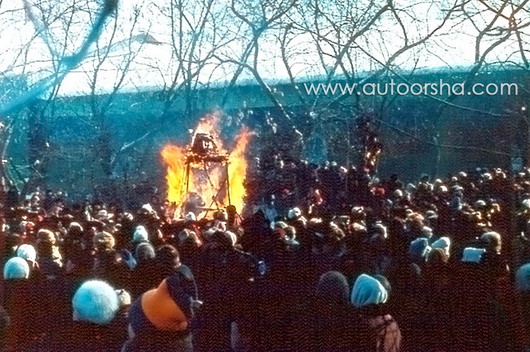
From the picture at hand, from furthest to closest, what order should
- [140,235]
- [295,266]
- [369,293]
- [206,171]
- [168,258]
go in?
[206,171], [140,235], [295,266], [168,258], [369,293]

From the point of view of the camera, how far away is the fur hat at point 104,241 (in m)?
4.09

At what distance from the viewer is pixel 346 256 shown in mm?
3963

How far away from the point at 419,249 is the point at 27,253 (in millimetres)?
1846

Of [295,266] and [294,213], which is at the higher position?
[294,213]

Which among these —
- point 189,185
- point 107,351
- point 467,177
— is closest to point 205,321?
point 107,351

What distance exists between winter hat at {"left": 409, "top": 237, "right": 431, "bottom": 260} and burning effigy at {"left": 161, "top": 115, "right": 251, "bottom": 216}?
1.05 m

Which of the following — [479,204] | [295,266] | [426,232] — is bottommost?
[295,266]

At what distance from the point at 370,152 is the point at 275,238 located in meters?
0.77

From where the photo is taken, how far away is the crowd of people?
10.6ft

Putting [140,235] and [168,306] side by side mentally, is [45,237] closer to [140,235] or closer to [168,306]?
[140,235]

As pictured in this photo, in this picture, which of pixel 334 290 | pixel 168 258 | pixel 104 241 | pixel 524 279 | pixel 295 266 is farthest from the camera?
pixel 104 241

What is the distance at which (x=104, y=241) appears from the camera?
13.5 feet

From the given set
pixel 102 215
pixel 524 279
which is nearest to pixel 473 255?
pixel 524 279

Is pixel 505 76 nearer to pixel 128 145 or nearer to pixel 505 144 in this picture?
pixel 505 144
